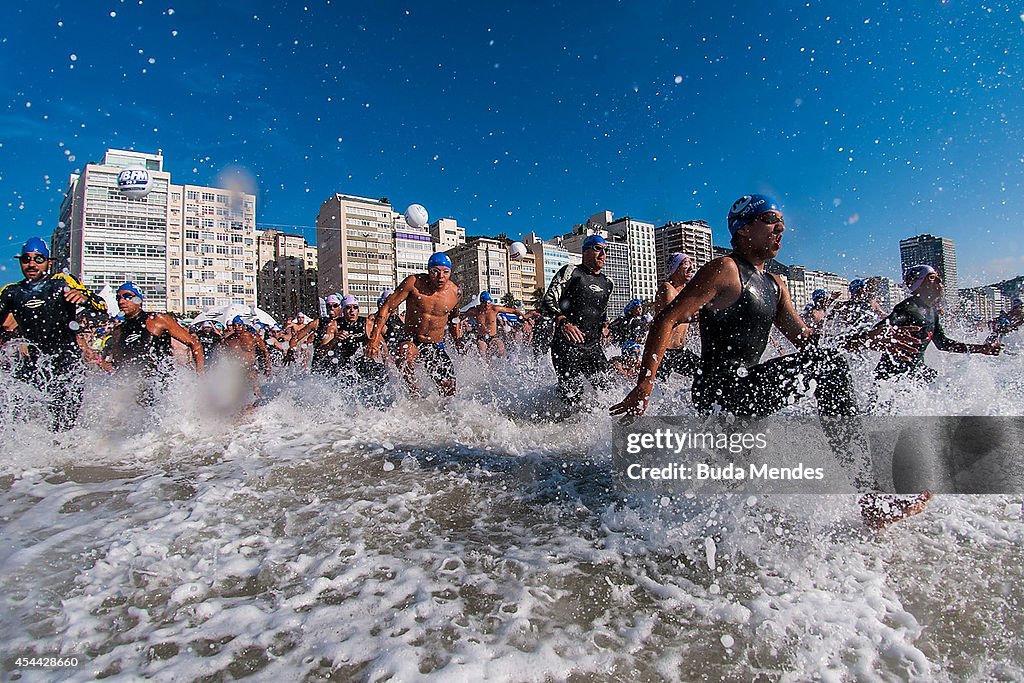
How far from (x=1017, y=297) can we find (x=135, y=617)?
1497 cm

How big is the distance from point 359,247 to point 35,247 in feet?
309

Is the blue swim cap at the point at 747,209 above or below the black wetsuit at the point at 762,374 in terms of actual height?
above

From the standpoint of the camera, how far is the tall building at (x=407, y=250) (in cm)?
9862

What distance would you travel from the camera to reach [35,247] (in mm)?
5164

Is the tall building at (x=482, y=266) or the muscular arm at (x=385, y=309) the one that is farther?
the tall building at (x=482, y=266)

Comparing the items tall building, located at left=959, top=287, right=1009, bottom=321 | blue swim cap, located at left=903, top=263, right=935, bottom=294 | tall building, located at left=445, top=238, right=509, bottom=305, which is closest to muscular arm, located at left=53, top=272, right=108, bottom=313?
blue swim cap, located at left=903, top=263, right=935, bottom=294

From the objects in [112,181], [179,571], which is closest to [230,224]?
[112,181]

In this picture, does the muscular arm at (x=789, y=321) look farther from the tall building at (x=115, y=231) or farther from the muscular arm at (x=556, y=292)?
the tall building at (x=115, y=231)

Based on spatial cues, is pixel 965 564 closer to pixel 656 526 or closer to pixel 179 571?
pixel 656 526

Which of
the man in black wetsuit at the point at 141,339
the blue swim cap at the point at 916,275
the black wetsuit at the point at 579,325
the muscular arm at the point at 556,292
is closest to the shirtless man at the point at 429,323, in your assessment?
the muscular arm at the point at 556,292

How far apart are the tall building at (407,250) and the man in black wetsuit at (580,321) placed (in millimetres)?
93580

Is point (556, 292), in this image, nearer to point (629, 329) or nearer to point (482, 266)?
point (629, 329)

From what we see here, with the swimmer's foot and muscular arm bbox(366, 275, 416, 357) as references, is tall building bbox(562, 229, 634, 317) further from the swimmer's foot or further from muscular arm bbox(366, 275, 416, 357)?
the swimmer's foot

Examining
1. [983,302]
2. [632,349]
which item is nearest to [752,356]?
[632,349]
